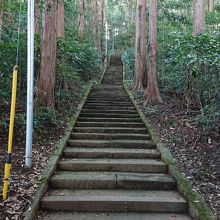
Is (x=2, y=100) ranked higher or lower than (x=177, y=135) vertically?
higher

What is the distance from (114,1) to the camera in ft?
146

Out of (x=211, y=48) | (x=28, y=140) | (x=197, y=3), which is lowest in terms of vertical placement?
(x=28, y=140)

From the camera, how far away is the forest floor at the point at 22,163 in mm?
3965

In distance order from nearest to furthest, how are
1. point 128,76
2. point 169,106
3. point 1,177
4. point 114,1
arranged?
point 1,177, point 169,106, point 128,76, point 114,1

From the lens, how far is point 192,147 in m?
6.18

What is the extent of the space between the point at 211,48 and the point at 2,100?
14.2ft

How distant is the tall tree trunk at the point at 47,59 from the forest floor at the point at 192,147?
2.78 m

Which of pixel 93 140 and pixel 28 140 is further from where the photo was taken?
pixel 93 140

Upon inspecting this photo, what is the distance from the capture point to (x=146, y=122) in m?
8.45

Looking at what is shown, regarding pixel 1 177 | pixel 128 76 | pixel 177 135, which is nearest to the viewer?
pixel 1 177

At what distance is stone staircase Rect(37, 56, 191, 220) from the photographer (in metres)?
4.50

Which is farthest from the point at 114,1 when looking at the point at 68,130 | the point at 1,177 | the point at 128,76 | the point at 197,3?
the point at 1,177

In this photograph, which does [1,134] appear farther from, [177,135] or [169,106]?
[169,106]

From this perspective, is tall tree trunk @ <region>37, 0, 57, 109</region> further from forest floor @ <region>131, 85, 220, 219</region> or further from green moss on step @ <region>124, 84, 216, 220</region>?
green moss on step @ <region>124, 84, 216, 220</region>
